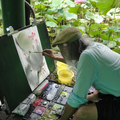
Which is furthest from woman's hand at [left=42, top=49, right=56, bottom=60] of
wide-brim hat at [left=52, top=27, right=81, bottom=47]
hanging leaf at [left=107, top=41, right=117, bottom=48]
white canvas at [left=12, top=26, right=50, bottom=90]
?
hanging leaf at [left=107, top=41, right=117, bottom=48]

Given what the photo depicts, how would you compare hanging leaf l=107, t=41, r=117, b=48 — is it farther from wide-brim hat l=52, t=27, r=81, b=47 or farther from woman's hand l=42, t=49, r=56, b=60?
wide-brim hat l=52, t=27, r=81, b=47

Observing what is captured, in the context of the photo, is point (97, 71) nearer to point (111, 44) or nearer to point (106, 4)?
point (106, 4)

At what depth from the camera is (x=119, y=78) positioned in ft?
3.08

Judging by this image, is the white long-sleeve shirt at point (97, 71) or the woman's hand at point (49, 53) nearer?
the white long-sleeve shirt at point (97, 71)

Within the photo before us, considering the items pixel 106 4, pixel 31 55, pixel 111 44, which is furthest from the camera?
pixel 111 44

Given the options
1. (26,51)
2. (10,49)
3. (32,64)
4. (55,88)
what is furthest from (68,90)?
(10,49)

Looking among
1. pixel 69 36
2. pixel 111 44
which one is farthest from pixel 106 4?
pixel 69 36

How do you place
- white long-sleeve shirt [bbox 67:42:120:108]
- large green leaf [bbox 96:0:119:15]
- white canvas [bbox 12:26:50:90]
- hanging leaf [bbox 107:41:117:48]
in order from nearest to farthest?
white long-sleeve shirt [bbox 67:42:120:108]
white canvas [bbox 12:26:50:90]
large green leaf [bbox 96:0:119:15]
hanging leaf [bbox 107:41:117:48]

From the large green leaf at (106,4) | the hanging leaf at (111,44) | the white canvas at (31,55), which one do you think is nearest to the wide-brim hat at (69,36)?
the white canvas at (31,55)

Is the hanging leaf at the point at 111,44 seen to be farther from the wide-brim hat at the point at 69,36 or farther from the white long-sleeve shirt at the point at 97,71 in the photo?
the wide-brim hat at the point at 69,36

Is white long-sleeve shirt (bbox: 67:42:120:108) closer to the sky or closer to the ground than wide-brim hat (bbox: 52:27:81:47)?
closer to the ground

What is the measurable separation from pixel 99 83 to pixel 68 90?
64 centimetres

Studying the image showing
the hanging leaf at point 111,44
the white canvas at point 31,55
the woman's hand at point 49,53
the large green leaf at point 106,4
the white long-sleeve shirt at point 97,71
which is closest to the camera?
the white long-sleeve shirt at point 97,71

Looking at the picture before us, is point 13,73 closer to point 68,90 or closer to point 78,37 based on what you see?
point 78,37
